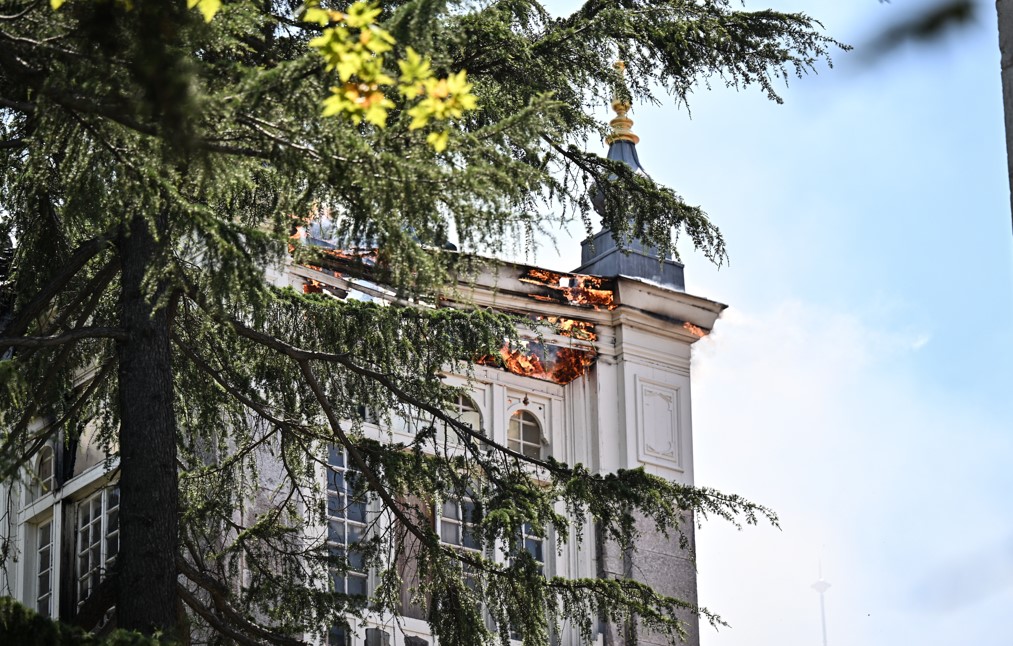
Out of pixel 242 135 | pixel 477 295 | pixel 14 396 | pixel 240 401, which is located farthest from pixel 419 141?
pixel 477 295

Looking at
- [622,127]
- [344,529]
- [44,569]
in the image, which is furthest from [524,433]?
[44,569]

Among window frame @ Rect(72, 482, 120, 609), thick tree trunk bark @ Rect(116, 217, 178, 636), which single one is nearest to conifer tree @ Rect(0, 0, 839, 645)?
thick tree trunk bark @ Rect(116, 217, 178, 636)

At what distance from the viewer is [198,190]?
820cm

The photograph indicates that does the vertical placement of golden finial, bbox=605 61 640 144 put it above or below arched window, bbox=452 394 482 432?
above

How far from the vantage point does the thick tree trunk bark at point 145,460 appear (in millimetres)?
8953

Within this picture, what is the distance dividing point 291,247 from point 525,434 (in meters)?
7.28

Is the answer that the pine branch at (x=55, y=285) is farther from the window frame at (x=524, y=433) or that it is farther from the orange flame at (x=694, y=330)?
the orange flame at (x=694, y=330)

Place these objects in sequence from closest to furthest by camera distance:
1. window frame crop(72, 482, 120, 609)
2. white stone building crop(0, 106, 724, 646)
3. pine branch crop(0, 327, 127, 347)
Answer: pine branch crop(0, 327, 127, 347) → window frame crop(72, 482, 120, 609) → white stone building crop(0, 106, 724, 646)

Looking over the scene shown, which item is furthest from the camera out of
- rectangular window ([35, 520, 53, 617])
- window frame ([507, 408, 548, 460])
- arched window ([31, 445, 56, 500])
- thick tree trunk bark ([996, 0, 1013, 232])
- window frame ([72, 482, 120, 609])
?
window frame ([507, 408, 548, 460])

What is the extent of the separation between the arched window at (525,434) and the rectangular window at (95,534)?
3834mm

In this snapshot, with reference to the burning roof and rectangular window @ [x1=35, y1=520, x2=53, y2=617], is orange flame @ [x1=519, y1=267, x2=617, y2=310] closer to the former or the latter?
the burning roof

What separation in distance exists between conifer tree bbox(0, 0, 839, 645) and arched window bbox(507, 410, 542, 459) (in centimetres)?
407

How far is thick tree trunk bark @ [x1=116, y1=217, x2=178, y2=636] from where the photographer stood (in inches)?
352

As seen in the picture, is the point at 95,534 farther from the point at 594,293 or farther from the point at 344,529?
the point at 594,293
